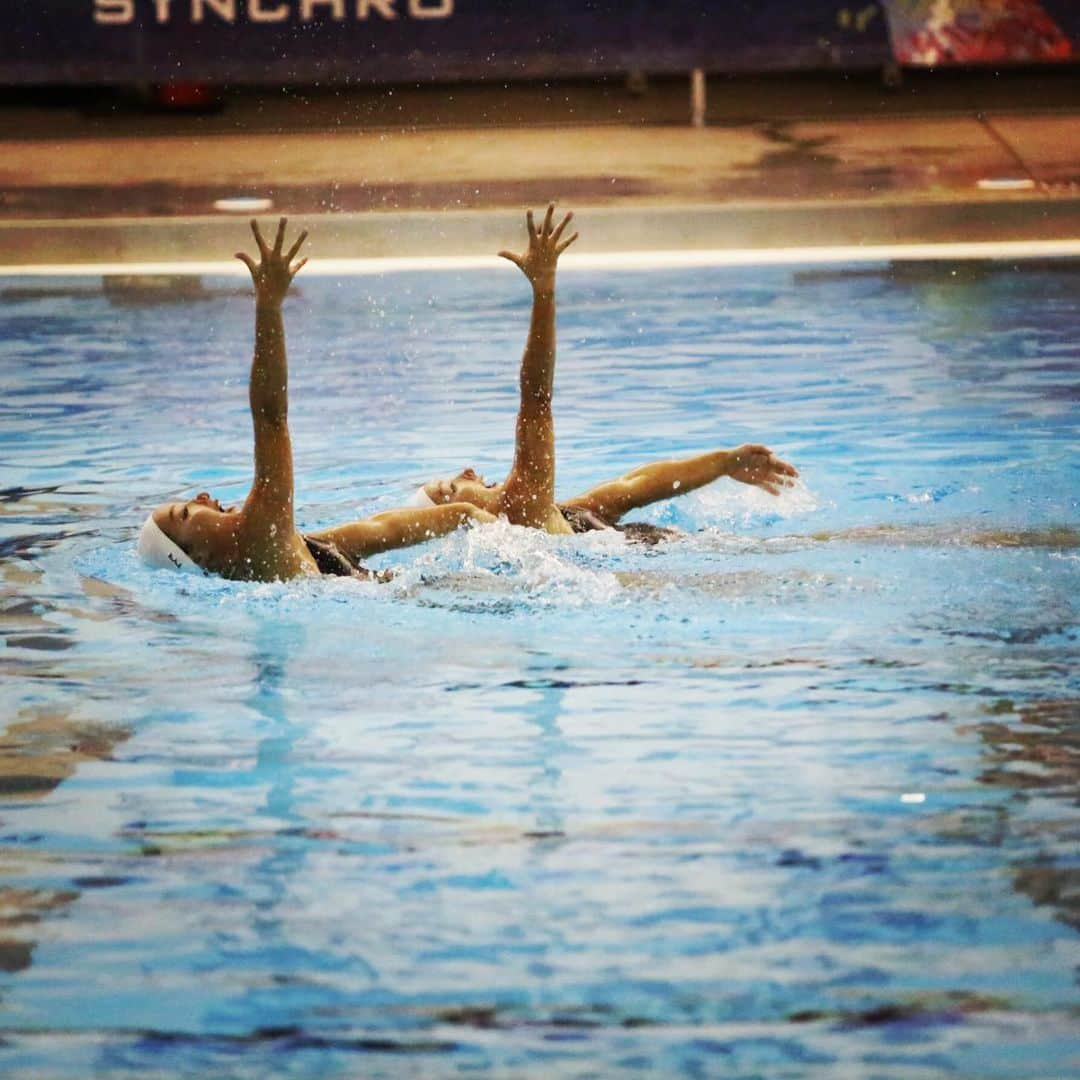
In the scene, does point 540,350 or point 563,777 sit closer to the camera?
point 563,777

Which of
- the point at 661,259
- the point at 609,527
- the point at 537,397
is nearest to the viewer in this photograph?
the point at 537,397

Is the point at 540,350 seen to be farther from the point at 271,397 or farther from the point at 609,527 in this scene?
the point at 271,397

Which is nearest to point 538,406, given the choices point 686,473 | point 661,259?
point 686,473

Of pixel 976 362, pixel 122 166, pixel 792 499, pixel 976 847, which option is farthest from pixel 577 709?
pixel 122 166

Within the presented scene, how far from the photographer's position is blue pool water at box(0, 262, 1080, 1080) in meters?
3.21

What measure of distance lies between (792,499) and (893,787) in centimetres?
309

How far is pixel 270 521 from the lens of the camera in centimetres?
559

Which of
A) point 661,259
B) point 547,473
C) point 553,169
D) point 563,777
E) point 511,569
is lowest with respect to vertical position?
point 563,777

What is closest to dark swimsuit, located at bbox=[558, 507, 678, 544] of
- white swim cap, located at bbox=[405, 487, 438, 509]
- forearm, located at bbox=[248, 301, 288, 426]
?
white swim cap, located at bbox=[405, 487, 438, 509]

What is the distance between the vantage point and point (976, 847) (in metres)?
3.83

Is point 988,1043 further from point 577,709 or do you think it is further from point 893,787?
point 577,709

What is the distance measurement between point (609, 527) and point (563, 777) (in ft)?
7.38

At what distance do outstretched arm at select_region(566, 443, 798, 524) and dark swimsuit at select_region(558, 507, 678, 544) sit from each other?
73 mm

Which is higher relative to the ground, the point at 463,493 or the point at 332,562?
the point at 463,493
